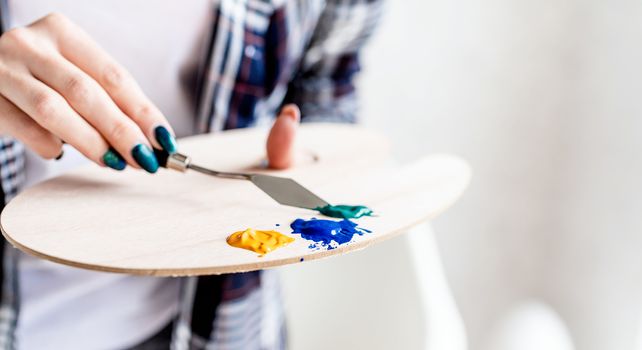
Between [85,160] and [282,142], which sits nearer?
[282,142]

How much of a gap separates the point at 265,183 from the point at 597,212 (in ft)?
2.64

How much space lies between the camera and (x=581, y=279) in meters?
1.20

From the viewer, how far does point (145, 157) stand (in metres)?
0.50

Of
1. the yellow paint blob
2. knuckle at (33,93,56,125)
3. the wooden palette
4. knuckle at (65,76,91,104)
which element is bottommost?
the wooden palette

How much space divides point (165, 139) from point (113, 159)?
1.6 inches

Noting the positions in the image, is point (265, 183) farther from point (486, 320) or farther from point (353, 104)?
point (486, 320)

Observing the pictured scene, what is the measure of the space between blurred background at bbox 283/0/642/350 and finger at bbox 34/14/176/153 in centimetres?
46

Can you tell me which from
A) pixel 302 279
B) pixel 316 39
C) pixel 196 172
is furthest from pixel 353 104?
pixel 196 172

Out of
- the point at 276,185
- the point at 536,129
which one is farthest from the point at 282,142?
the point at 536,129

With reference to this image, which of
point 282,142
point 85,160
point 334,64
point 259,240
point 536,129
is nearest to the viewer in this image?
point 259,240

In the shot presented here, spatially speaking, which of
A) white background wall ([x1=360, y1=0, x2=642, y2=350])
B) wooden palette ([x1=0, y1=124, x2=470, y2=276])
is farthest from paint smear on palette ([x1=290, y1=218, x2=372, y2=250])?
white background wall ([x1=360, y1=0, x2=642, y2=350])

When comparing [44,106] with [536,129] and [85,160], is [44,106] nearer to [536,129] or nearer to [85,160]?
[85,160]

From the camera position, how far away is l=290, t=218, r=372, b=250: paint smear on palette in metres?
0.42

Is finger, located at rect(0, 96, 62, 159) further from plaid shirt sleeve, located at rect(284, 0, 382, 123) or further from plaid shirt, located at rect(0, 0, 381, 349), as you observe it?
plaid shirt sleeve, located at rect(284, 0, 382, 123)
